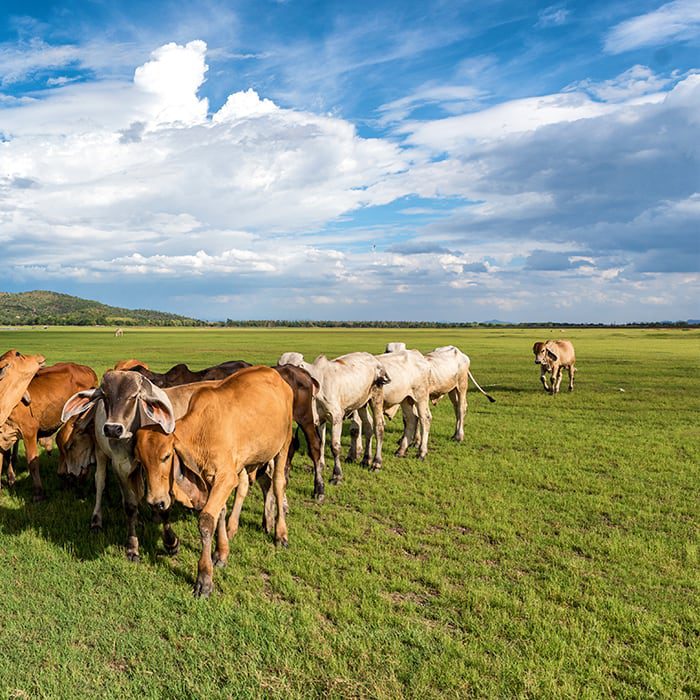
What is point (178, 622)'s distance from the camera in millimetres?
5461

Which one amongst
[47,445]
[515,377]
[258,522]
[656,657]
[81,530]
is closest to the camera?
[656,657]

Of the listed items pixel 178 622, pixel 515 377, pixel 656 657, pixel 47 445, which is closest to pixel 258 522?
pixel 178 622

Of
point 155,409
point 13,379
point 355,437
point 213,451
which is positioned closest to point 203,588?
point 213,451

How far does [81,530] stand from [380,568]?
14.6ft

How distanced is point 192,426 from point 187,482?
65 cm

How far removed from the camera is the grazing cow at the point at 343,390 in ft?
35.2

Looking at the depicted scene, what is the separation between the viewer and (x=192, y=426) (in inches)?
247

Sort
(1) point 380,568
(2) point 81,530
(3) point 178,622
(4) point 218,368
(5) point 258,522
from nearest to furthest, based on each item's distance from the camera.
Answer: (3) point 178,622 → (1) point 380,568 → (2) point 81,530 → (5) point 258,522 → (4) point 218,368

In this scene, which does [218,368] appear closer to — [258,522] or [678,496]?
[258,522]

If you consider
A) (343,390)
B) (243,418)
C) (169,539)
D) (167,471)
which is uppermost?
(243,418)

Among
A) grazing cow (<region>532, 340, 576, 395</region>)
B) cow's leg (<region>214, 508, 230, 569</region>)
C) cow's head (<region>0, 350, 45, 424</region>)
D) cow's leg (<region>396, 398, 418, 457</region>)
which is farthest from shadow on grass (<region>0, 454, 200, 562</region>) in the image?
grazing cow (<region>532, 340, 576, 395</region>)

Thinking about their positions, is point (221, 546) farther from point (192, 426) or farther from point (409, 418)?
point (409, 418)

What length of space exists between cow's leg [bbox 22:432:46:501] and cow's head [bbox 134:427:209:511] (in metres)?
4.18

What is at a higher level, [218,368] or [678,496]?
[218,368]
